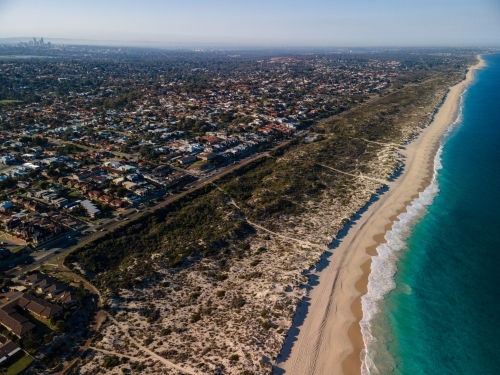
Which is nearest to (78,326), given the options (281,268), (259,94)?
(281,268)

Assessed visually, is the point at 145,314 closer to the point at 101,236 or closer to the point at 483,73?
the point at 101,236

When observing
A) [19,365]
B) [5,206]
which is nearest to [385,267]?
[19,365]

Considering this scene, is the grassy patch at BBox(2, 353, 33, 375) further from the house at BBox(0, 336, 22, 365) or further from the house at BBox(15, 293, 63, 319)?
the house at BBox(15, 293, 63, 319)

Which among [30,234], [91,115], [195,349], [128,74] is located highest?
[128,74]

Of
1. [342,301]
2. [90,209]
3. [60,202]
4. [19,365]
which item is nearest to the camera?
[19,365]

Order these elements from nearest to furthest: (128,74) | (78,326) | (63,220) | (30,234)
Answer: (78,326) < (30,234) < (63,220) < (128,74)

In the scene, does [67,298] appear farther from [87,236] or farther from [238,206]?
[238,206]

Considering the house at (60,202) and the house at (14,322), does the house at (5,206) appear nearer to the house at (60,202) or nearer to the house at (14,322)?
the house at (60,202)
